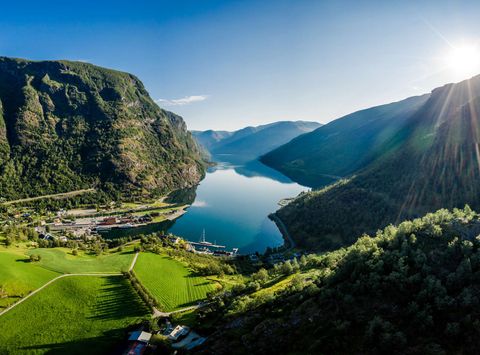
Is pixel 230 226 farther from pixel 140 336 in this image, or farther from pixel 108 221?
pixel 140 336

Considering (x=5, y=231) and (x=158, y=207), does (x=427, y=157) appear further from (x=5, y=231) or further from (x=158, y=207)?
(x=5, y=231)

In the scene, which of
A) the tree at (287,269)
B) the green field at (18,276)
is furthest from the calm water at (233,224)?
the green field at (18,276)

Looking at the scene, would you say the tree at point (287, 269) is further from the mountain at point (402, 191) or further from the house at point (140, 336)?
the mountain at point (402, 191)

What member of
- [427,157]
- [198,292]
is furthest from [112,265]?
[427,157]

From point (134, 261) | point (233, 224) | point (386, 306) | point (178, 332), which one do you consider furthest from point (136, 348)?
point (233, 224)

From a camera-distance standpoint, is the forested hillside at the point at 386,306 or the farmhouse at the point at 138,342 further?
the farmhouse at the point at 138,342

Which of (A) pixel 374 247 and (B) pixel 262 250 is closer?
(A) pixel 374 247
